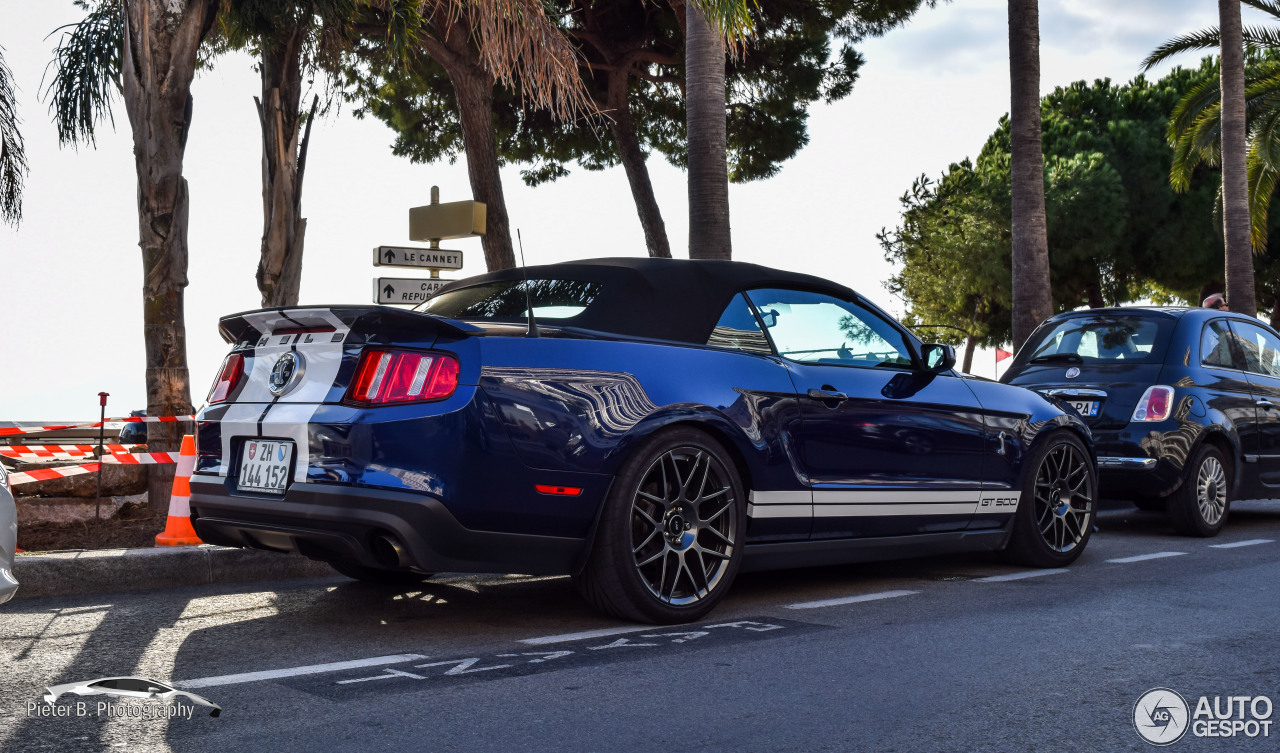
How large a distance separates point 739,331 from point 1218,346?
5096 mm

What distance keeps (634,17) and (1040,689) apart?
55.8ft

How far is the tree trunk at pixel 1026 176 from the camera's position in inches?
567

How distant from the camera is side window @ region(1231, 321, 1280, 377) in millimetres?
9133

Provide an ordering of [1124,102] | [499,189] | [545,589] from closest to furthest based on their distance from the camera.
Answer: [545,589] → [499,189] → [1124,102]

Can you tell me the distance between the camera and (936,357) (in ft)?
19.7

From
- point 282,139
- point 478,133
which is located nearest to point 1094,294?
point 478,133

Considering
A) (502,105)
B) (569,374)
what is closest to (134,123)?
(569,374)

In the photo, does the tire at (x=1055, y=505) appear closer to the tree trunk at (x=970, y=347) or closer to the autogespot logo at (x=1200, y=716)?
the autogespot logo at (x=1200, y=716)

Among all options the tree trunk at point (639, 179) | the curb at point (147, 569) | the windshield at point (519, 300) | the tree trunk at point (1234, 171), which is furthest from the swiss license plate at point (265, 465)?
the tree trunk at point (1234, 171)

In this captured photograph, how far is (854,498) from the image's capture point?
5.56 metres

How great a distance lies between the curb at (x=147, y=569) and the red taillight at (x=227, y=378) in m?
1.34

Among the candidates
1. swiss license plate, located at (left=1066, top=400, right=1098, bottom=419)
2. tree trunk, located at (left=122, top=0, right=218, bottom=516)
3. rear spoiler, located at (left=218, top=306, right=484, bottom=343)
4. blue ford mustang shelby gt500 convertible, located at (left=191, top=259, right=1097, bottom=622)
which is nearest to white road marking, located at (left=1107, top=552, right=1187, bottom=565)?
swiss license plate, located at (left=1066, top=400, right=1098, bottom=419)

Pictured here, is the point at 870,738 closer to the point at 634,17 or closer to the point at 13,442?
the point at 634,17

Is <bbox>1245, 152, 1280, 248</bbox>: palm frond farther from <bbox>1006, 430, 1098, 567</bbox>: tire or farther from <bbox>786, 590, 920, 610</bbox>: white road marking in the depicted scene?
<bbox>786, 590, 920, 610</bbox>: white road marking
